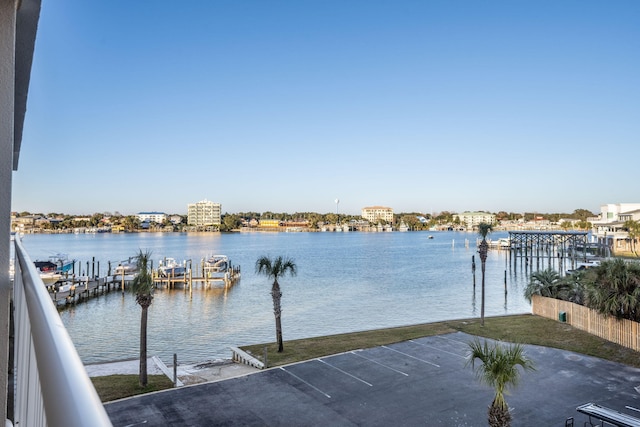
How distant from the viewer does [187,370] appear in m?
18.3

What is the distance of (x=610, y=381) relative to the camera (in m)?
14.6

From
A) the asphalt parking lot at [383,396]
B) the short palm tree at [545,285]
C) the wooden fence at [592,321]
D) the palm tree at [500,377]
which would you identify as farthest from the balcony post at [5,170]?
the short palm tree at [545,285]

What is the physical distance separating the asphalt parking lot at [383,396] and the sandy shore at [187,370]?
1.43m

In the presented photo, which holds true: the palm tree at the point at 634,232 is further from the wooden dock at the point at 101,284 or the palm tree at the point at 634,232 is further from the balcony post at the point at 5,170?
the balcony post at the point at 5,170

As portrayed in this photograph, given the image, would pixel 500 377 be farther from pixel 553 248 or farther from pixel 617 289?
pixel 553 248

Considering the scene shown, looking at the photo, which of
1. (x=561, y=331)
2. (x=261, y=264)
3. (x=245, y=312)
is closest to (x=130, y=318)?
(x=245, y=312)

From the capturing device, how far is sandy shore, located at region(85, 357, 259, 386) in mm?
16359

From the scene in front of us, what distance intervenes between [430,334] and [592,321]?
713 cm

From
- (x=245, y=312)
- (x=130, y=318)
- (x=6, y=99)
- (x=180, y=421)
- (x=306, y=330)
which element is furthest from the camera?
(x=245, y=312)

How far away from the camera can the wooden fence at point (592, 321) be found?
58.5 feet

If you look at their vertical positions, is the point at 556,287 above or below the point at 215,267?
above

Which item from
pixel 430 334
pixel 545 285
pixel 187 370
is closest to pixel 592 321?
pixel 545 285

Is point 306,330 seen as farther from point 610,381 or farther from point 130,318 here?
point 610,381

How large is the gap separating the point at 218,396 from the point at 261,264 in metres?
7.26
